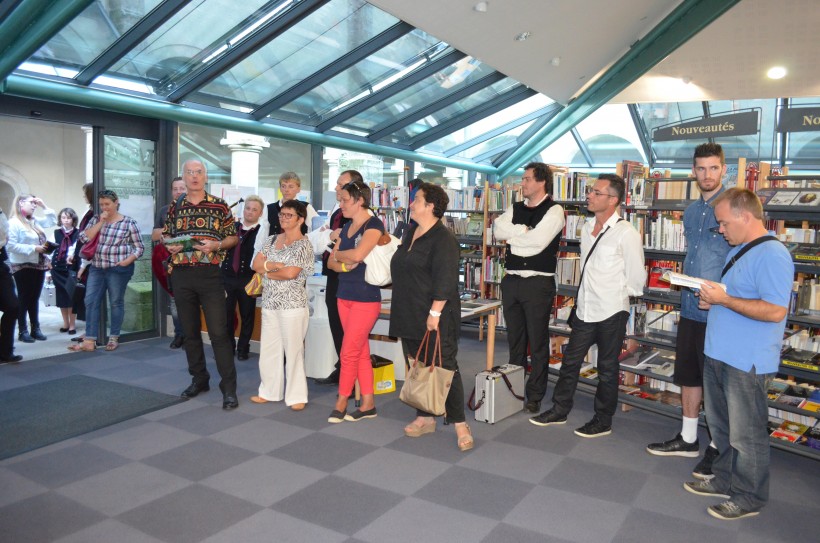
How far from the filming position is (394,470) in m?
3.67

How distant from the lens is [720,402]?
10.7ft

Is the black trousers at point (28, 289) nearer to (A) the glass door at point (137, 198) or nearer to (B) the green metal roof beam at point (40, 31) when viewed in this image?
(A) the glass door at point (137, 198)

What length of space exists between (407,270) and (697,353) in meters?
1.85

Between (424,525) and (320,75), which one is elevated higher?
(320,75)

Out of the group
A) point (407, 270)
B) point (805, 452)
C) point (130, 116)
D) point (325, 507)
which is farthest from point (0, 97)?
point (805, 452)

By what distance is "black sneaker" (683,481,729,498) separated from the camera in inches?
134

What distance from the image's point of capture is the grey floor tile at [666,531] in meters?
2.93

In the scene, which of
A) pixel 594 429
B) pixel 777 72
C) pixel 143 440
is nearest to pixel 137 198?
pixel 143 440

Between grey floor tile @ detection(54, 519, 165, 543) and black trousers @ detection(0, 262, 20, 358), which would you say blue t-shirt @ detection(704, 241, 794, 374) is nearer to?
grey floor tile @ detection(54, 519, 165, 543)

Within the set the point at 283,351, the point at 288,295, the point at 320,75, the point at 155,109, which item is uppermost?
the point at 320,75

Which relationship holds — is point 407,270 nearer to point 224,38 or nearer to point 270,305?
point 270,305

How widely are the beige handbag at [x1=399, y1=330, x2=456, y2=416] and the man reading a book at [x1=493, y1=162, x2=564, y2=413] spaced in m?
1.12

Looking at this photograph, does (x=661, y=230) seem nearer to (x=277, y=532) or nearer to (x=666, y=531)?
(x=666, y=531)

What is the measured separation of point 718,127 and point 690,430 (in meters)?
A: 2.22
